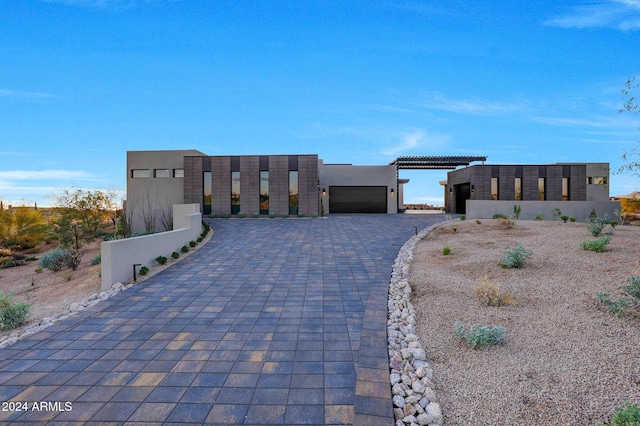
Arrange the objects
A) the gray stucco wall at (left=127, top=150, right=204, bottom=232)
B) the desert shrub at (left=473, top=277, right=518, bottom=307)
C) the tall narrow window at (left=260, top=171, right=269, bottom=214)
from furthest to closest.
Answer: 1. the gray stucco wall at (left=127, top=150, right=204, bottom=232)
2. the tall narrow window at (left=260, top=171, right=269, bottom=214)
3. the desert shrub at (left=473, top=277, right=518, bottom=307)

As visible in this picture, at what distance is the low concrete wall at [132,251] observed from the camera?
18.0 feet

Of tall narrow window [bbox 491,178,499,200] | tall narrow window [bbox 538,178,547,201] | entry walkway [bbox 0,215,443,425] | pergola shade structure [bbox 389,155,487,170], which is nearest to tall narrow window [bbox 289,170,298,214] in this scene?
pergola shade structure [bbox 389,155,487,170]

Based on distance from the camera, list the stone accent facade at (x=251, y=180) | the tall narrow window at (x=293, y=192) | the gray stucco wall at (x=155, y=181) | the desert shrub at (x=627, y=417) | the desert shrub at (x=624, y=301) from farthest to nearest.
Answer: the gray stucco wall at (x=155, y=181)
the tall narrow window at (x=293, y=192)
the stone accent facade at (x=251, y=180)
the desert shrub at (x=624, y=301)
the desert shrub at (x=627, y=417)

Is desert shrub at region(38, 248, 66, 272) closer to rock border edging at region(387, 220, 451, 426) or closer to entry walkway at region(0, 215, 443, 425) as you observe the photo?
entry walkway at region(0, 215, 443, 425)

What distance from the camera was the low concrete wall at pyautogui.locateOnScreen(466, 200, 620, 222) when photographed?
49.4ft

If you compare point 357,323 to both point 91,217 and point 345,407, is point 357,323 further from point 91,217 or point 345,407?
point 91,217

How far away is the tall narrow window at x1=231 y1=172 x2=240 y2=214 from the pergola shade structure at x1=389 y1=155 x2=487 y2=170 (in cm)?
1188

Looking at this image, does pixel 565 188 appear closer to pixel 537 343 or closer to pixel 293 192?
pixel 293 192

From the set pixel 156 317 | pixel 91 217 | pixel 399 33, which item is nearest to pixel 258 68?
pixel 399 33

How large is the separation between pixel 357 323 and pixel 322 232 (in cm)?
830

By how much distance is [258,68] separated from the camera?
14.7 meters

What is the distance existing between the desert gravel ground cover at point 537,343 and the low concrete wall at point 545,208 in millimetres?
9130

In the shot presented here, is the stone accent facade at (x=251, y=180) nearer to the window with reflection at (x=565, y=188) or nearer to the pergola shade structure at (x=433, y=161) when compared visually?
the pergola shade structure at (x=433, y=161)

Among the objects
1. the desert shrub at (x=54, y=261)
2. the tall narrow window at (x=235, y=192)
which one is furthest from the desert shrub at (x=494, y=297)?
the tall narrow window at (x=235, y=192)
